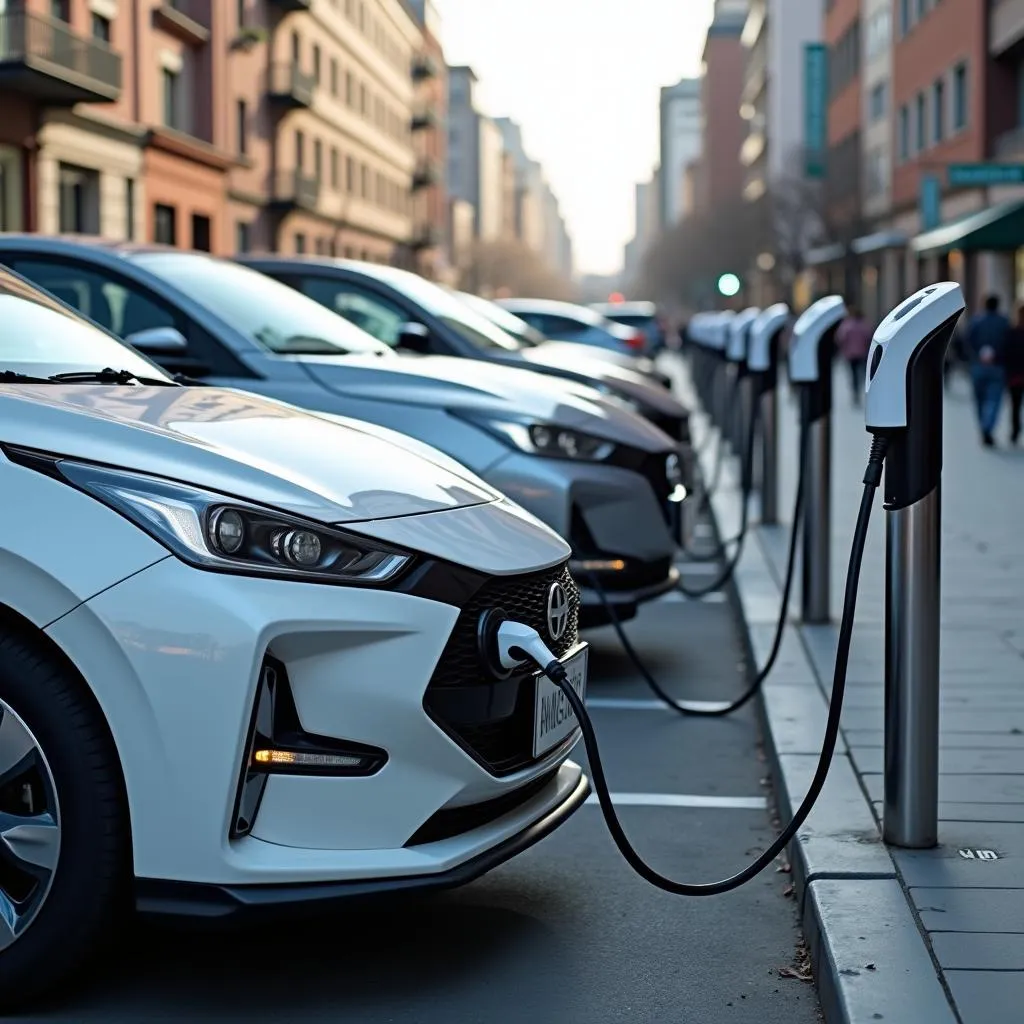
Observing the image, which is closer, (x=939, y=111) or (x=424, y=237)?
(x=939, y=111)

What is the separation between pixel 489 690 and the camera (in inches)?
135

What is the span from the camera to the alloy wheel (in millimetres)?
3229

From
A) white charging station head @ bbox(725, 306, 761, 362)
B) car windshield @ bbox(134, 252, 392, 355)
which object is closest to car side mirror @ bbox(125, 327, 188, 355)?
car windshield @ bbox(134, 252, 392, 355)

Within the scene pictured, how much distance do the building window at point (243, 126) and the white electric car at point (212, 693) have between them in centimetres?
4075

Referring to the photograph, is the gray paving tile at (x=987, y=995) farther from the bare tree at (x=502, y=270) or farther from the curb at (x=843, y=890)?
the bare tree at (x=502, y=270)

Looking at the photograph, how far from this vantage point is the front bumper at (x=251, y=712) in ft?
10.4

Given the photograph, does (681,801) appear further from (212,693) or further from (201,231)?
(201,231)

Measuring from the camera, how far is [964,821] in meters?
4.43

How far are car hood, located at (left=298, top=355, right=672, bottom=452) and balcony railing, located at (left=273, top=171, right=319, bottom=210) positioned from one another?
39.5 meters

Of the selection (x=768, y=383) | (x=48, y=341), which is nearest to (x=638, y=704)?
(x=48, y=341)

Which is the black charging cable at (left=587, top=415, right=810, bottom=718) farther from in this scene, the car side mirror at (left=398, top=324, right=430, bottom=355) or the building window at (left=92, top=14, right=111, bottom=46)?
the building window at (left=92, top=14, right=111, bottom=46)

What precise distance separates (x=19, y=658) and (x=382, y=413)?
3678 millimetres

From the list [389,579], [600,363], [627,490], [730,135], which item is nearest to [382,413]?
[627,490]

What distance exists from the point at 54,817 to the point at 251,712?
16.5 inches
